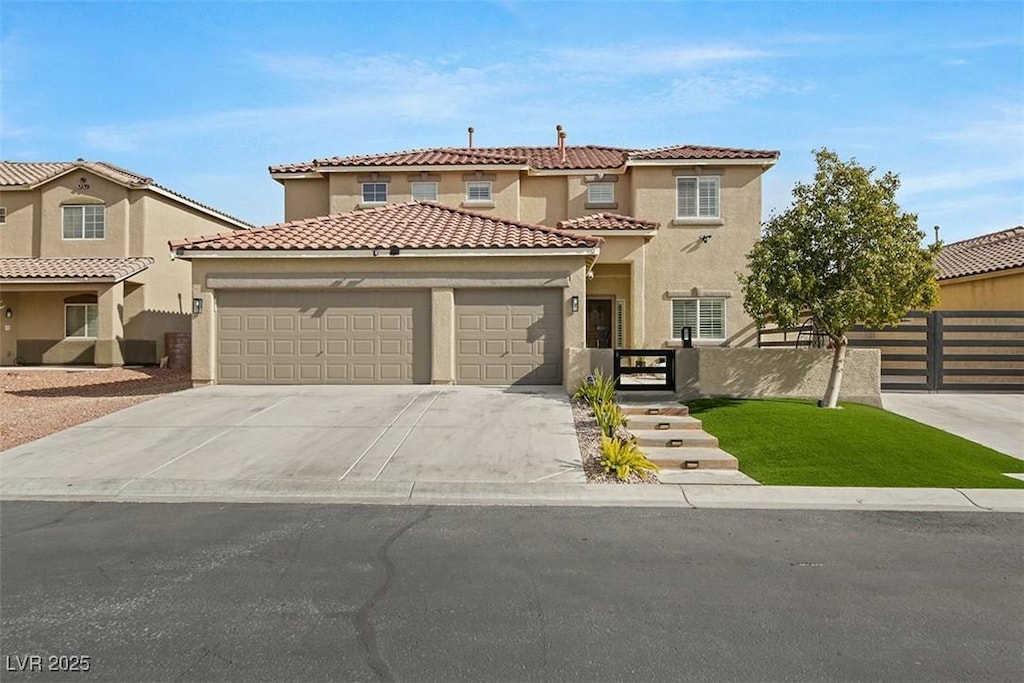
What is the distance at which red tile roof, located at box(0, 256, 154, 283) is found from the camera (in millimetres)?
23314

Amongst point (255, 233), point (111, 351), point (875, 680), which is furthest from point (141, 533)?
point (111, 351)

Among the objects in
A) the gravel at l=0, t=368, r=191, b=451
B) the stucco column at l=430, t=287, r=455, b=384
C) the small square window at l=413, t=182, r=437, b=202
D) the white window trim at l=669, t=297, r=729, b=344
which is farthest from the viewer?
the small square window at l=413, t=182, r=437, b=202

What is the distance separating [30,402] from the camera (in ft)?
51.8

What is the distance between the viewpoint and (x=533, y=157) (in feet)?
82.8

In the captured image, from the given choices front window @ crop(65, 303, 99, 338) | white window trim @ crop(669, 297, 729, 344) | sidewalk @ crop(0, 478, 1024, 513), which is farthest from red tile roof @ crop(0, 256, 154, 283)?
white window trim @ crop(669, 297, 729, 344)

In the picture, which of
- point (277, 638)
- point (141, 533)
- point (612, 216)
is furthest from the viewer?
point (612, 216)

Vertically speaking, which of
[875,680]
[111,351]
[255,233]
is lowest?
[875,680]

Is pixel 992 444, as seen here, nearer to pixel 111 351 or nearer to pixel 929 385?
pixel 929 385

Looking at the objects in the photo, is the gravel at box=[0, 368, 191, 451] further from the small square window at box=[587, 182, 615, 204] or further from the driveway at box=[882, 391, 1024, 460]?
the driveway at box=[882, 391, 1024, 460]

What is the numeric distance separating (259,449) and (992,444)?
12.0 meters

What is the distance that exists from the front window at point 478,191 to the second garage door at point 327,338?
842 cm

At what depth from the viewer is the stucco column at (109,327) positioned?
23.6 metres

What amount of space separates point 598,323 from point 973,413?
37.2 feet

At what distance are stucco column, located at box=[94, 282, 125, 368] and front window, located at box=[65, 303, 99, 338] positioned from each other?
3.59 feet
